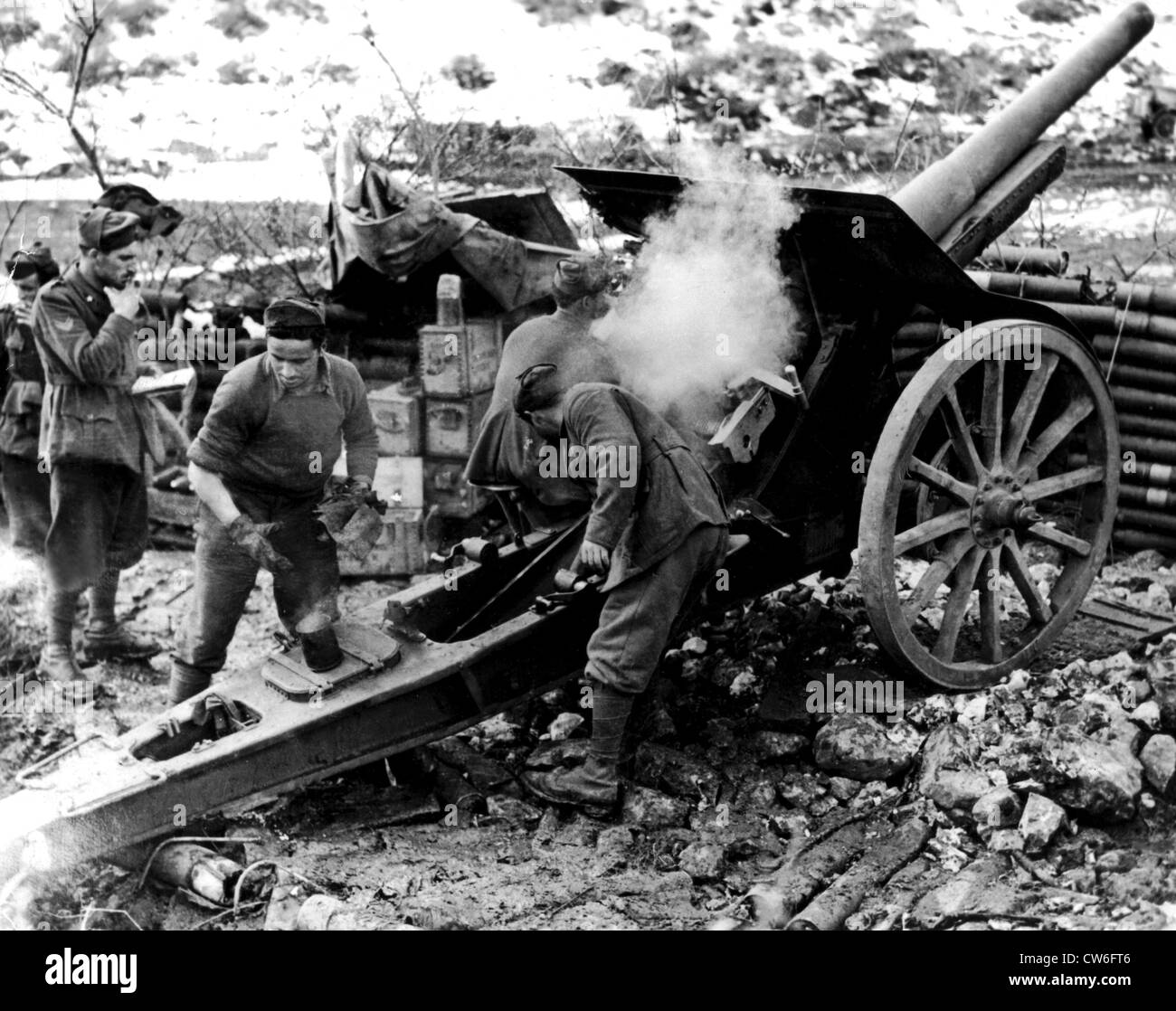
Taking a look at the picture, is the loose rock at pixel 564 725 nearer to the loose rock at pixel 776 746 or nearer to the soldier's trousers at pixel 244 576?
the loose rock at pixel 776 746

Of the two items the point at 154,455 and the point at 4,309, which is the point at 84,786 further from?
the point at 4,309

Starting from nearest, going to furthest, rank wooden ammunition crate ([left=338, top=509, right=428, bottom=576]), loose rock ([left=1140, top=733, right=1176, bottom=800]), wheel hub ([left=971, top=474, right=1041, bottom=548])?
loose rock ([left=1140, top=733, right=1176, bottom=800]) < wheel hub ([left=971, top=474, right=1041, bottom=548]) < wooden ammunition crate ([left=338, top=509, right=428, bottom=576])

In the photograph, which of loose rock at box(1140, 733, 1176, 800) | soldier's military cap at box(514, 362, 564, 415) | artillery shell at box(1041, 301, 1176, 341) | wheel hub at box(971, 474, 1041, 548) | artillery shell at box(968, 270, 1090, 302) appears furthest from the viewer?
artillery shell at box(968, 270, 1090, 302)

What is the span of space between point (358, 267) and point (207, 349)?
881mm

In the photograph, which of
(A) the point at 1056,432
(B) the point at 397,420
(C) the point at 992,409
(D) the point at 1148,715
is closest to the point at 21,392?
(B) the point at 397,420

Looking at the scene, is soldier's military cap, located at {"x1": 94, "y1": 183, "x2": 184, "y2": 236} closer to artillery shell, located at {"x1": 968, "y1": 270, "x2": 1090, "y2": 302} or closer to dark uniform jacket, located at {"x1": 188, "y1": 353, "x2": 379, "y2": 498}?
dark uniform jacket, located at {"x1": 188, "y1": 353, "x2": 379, "y2": 498}

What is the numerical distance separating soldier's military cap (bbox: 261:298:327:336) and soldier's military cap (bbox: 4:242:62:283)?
2.11 metres

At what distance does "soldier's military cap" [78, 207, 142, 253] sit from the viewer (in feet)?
19.3

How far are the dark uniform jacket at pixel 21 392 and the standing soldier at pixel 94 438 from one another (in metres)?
0.24

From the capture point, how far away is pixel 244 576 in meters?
5.27

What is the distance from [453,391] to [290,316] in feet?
7.51

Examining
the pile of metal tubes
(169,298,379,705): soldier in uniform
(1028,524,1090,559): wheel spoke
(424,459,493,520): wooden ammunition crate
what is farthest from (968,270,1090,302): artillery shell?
(169,298,379,705): soldier in uniform
